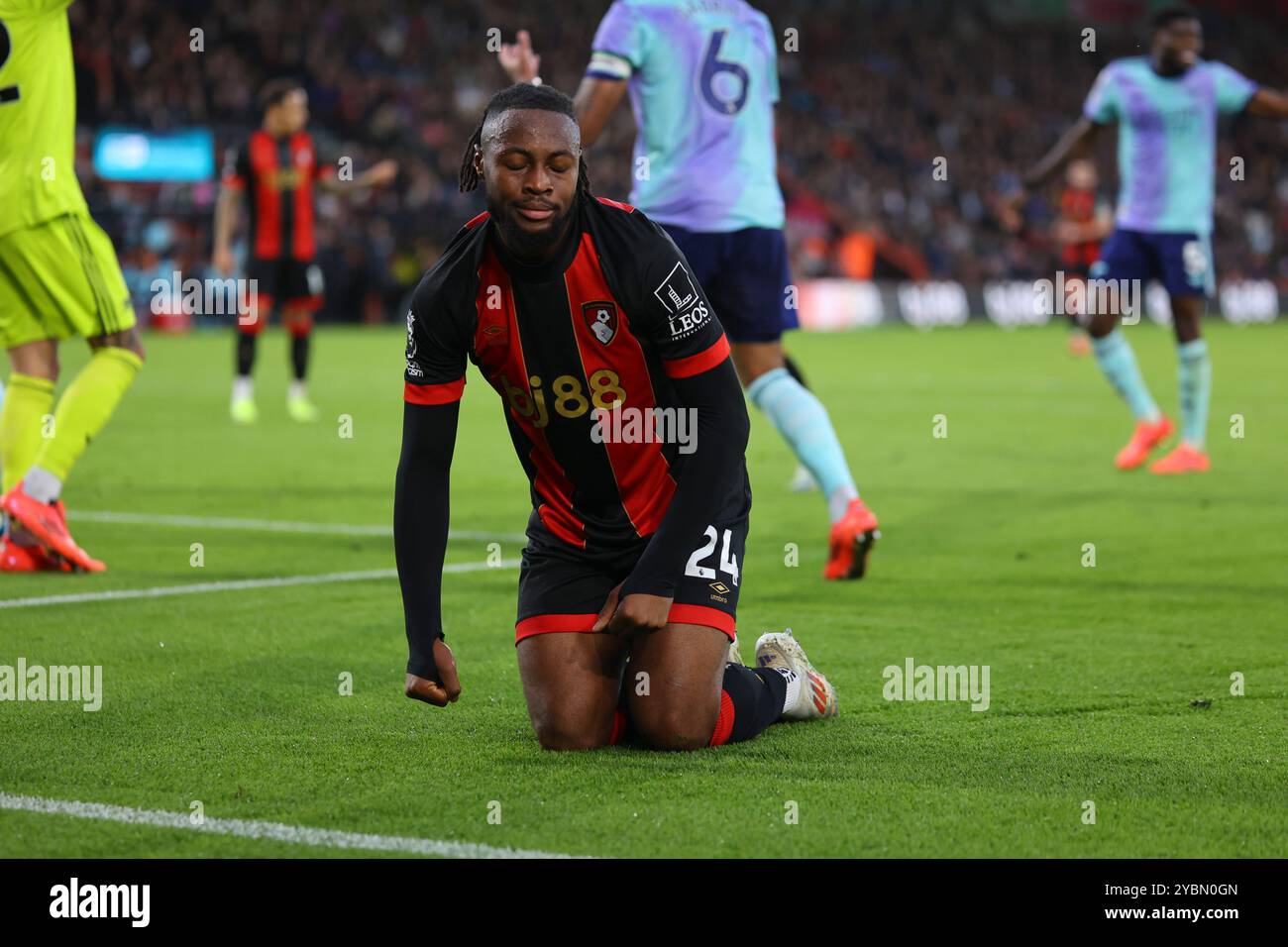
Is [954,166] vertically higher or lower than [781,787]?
higher

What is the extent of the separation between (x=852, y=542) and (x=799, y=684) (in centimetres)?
208

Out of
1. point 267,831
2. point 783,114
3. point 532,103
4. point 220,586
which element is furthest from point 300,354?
point 783,114

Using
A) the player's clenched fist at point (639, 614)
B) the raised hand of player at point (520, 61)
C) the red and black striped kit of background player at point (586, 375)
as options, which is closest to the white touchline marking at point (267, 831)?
the player's clenched fist at point (639, 614)

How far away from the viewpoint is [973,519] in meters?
8.15

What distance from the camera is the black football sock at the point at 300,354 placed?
1306cm

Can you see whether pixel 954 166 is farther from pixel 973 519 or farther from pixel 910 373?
pixel 973 519

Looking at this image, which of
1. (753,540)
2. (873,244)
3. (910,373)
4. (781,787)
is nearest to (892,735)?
(781,787)

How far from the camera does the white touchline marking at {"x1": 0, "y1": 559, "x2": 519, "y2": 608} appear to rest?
589 cm

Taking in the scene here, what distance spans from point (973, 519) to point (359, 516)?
2.88 meters

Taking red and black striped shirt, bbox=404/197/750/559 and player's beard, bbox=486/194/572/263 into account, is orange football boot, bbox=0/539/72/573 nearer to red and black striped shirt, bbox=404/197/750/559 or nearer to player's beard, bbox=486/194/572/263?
red and black striped shirt, bbox=404/197/750/559

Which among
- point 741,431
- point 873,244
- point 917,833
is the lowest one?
point 917,833

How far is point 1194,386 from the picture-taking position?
10086 mm

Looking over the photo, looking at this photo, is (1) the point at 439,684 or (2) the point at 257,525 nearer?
(1) the point at 439,684

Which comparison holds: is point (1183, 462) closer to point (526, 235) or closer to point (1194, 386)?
point (1194, 386)
